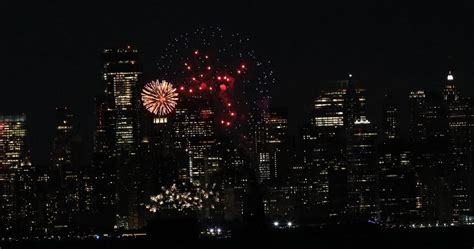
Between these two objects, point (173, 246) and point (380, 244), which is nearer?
point (173, 246)

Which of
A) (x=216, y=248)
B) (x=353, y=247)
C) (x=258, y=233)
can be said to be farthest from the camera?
(x=216, y=248)

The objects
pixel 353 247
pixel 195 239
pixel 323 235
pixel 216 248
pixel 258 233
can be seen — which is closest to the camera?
pixel 195 239

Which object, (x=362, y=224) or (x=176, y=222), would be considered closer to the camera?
(x=176, y=222)

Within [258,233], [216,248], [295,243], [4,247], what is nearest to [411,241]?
[295,243]

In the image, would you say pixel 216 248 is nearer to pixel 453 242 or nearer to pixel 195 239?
pixel 453 242

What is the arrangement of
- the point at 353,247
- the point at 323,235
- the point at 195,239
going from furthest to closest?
the point at 323,235 → the point at 353,247 → the point at 195,239

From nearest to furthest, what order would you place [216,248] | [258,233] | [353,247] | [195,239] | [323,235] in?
[195,239] < [258,233] < [353,247] < [216,248] < [323,235]

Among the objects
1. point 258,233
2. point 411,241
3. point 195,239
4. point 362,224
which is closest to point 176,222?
point 195,239

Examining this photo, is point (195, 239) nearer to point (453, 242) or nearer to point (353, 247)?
point (353, 247)
